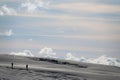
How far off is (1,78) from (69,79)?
27.8m

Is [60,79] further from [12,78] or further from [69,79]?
[12,78]

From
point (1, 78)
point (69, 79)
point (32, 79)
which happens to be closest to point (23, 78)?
point (32, 79)

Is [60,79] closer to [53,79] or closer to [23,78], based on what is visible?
[53,79]

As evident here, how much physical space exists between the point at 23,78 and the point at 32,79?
2.99 m

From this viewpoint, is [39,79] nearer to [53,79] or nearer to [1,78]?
[53,79]

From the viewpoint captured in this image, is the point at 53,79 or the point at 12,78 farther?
the point at 53,79

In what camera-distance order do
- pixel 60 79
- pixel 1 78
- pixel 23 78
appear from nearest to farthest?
pixel 1 78 → pixel 23 78 → pixel 60 79

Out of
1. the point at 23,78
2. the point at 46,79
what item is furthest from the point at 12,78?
→ the point at 46,79

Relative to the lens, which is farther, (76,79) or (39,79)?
(76,79)

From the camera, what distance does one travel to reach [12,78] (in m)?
95.9

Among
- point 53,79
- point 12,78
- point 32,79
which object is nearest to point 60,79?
point 53,79

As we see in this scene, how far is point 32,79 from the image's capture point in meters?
99.6

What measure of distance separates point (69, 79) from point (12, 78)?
23.1 metres

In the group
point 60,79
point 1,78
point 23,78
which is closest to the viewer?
point 1,78
